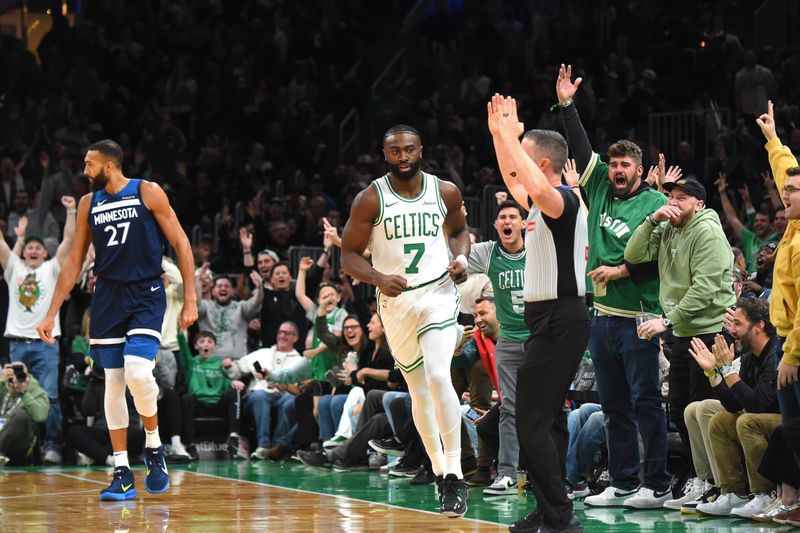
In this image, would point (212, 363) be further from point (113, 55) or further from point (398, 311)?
point (113, 55)

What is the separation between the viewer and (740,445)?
843 cm

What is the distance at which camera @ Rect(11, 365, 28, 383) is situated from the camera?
42.9ft

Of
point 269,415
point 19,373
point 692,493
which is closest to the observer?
point 692,493

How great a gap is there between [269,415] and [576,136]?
21.5 ft

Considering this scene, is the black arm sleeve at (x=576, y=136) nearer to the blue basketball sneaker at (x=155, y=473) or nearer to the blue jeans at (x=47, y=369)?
the blue basketball sneaker at (x=155, y=473)

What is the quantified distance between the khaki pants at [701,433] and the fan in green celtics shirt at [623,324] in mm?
204

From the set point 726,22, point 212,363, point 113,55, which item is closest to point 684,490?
point 212,363

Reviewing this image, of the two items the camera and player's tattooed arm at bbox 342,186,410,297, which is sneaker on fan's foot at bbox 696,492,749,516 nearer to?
player's tattooed arm at bbox 342,186,410,297

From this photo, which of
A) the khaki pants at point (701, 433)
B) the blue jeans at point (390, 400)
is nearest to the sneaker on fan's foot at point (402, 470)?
the blue jeans at point (390, 400)

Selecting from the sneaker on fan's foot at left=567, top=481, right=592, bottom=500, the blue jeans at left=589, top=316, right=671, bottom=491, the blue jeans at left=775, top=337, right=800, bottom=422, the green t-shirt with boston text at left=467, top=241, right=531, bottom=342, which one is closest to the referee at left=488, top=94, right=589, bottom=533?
the blue jeans at left=775, top=337, right=800, bottom=422

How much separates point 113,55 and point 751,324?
15468 mm

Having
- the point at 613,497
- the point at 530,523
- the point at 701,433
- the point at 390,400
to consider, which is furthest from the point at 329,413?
the point at 530,523

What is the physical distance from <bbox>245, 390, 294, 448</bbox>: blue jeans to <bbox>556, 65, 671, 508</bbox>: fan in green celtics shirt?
5.53 meters

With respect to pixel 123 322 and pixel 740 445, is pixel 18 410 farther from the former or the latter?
pixel 740 445
